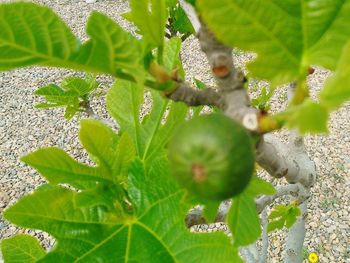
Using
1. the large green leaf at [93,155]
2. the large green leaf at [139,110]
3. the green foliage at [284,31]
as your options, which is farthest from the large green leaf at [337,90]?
the large green leaf at [139,110]

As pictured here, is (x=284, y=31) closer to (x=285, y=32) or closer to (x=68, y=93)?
(x=285, y=32)

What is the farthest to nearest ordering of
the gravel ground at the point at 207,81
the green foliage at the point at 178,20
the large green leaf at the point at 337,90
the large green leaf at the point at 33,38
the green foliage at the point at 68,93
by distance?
1. the gravel ground at the point at 207,81
2. the green foliage at the point at 178,20
3. the green foliage at the point at 68,93
4. the large green leaf at the point at 33,38
5. the large green leaf at the point at 337,90

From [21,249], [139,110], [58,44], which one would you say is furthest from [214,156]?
[21,249]

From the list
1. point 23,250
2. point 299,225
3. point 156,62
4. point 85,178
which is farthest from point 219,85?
point 299,225

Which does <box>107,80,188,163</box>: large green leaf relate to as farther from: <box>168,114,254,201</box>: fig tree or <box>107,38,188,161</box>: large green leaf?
<box>168,114,254,201</box>: fig tree

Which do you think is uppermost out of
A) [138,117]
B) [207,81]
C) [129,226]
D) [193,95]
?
[193,95]

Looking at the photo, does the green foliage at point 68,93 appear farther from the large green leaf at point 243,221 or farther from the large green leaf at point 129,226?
the large green leaf at point 243,221
